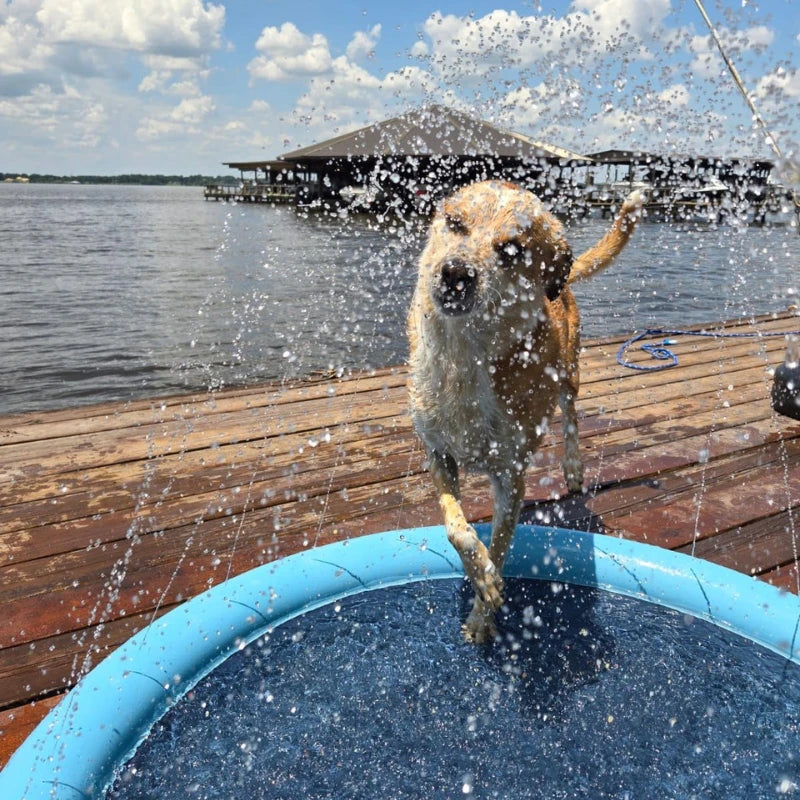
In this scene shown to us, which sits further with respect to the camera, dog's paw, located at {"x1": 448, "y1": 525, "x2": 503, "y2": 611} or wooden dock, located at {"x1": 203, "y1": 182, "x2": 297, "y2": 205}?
wooden dock, located at {"x1": 203, "y1": 182, "x2": 297, "y2": 205}

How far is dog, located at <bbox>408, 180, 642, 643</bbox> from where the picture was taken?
291 centimetres

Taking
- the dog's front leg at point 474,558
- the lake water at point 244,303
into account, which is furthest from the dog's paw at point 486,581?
the lake water at point 244,303

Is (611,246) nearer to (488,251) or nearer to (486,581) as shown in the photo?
(488,251)

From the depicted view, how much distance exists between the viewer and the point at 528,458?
11.1 ft

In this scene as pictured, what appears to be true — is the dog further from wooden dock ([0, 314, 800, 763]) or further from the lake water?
the lake water

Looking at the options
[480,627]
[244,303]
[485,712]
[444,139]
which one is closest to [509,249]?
[480,627]

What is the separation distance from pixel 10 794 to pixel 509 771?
162cm

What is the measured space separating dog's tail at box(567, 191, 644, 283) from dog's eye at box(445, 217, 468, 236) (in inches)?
55.4

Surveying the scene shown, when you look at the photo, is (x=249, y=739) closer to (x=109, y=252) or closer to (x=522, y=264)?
(x=522, y=264)

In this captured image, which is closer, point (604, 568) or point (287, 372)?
point (604, 568)

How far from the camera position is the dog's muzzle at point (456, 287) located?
2760mm

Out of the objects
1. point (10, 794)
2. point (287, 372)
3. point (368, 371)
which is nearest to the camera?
point (10, 794)

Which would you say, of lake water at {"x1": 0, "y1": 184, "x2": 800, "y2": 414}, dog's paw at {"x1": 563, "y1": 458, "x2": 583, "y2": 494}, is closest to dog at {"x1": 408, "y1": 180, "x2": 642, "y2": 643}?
dog's paw at {"x1": 563, "y1": 458, "x2": 583, "y2": 494}

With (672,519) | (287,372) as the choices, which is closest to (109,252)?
(287,372)
